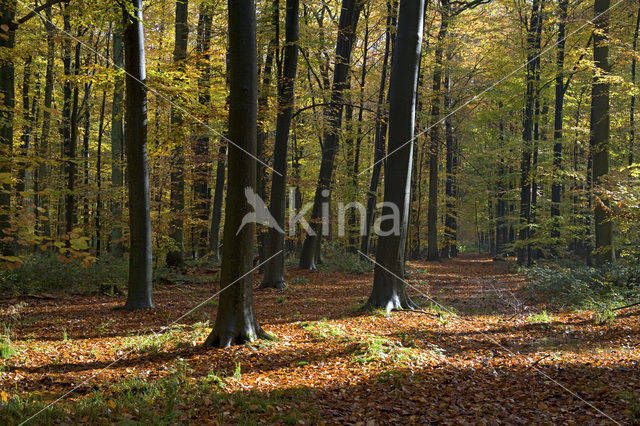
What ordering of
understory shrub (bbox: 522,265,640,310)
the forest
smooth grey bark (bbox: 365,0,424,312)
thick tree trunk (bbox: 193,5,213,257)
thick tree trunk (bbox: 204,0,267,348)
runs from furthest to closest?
thick tree trunk (bbox: 193,5,213,257) < understory shrub (bbox: 522,265,640,310) < smooth grey bark (bbox: 365,0,424,312) < thick tree trunk (bbox: 204,0,267,348) < the forest

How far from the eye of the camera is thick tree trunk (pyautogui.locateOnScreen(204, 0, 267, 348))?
19.8ft

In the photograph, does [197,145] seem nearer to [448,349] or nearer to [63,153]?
[63,153]

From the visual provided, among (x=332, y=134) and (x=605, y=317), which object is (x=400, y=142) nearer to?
(x=605, y=317)

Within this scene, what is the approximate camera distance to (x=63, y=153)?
17844mm

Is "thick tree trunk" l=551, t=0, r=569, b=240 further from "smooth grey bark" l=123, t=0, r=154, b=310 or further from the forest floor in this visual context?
"smooth grey bark" l=123, t=0, r=154, b=310

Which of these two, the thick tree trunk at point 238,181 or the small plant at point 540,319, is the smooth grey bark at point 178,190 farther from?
the small plant at point 540,319

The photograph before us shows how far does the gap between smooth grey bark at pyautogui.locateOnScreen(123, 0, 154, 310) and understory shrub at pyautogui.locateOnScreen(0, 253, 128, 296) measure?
2.47 m

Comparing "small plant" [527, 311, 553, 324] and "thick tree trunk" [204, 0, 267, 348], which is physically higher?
"thick tree trunk" [204, 0, 267, 348]

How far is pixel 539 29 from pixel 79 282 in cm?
2081

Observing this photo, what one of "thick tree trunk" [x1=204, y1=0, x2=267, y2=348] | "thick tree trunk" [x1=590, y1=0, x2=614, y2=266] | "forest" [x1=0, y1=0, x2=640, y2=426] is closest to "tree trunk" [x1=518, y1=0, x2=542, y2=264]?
"forest" [x1=0, y1=0, x2=640, y2=426]

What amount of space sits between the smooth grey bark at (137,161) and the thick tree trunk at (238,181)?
317cm

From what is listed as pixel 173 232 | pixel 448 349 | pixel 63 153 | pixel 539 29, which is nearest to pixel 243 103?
pixel 448 349

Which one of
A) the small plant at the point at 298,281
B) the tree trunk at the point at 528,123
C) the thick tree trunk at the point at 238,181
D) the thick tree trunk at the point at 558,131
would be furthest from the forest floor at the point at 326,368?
the tree trunk at the point at 528,123

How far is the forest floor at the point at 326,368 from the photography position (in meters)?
4.15
